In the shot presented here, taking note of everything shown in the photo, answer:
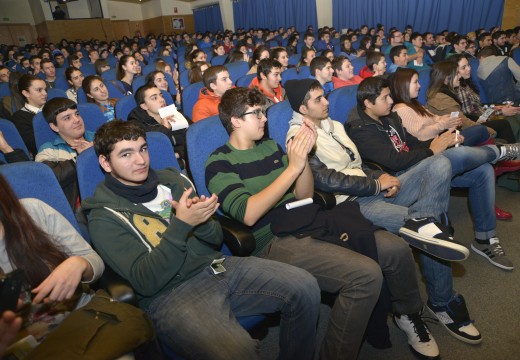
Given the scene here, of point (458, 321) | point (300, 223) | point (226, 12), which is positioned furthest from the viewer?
point (226, 12)

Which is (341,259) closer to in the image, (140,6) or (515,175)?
(515,175)

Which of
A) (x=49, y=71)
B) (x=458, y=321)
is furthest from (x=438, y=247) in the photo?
(x=49, y=71)

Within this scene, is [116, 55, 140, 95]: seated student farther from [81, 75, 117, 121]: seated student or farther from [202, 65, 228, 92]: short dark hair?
[202, 65, 228, 92]: short dark hair

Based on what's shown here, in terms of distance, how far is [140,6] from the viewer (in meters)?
19.5

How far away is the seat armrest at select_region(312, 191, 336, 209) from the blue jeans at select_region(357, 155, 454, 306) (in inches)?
8.0

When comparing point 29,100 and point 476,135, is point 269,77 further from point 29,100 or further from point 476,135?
point 29,100

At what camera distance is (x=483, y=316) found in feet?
6.28

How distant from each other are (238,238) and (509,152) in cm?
205

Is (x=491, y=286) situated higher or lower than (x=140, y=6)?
lower

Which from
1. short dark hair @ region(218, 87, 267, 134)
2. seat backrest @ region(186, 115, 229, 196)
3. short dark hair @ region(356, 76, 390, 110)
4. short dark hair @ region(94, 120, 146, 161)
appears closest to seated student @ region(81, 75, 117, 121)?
seat backrest @ region(186, 115, 229, 196)

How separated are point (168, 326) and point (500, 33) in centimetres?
744

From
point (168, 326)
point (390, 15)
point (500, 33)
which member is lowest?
point (168, 326)

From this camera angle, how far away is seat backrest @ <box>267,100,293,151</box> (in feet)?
7.61

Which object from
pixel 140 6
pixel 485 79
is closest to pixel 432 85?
pixel 485 79
